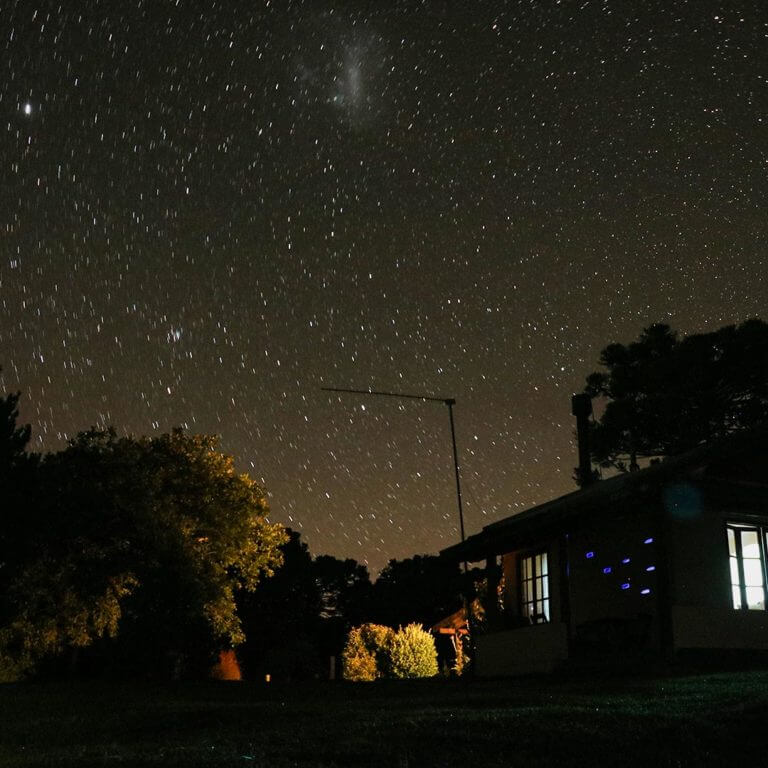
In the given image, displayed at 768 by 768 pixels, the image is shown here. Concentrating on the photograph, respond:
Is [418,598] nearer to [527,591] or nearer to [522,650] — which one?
[527,591]

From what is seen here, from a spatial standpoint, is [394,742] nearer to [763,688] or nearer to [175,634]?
[763,688]

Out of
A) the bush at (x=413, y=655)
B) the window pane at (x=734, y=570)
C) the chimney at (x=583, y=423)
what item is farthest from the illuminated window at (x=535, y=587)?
the bush at (x=413, y=655)

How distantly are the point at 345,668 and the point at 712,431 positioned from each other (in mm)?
14728

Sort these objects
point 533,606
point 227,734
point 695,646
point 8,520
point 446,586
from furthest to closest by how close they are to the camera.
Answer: point 446,586 < point 8,520 < point 533,606 < point 695,646 < point 227,734

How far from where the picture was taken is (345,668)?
1350 inches

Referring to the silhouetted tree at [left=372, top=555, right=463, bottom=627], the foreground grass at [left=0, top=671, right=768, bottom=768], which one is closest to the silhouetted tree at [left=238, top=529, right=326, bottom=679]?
the silhouetted tree at [left=372, top=555, right=463, bottom=627]

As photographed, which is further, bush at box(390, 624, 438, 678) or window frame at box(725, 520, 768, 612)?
bush at box(390, 624, 438, 678)

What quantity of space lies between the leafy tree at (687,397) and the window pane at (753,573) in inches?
708

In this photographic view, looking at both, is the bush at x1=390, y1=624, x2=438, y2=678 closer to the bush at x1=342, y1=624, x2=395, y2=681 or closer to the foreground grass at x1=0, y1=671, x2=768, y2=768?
the bush at x1=342, y1=624, x2=395, y2=681

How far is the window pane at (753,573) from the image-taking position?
16.8 metres

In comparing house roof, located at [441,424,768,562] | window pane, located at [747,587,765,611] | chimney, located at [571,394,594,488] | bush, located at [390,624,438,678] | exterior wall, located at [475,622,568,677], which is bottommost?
bush, located at [390,624,438,678]

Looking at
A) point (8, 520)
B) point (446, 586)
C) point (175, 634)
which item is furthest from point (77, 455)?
point (446, 586)

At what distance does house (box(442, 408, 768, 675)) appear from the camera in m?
15.5

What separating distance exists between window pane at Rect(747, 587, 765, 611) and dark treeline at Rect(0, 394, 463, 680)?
6.44 meters
